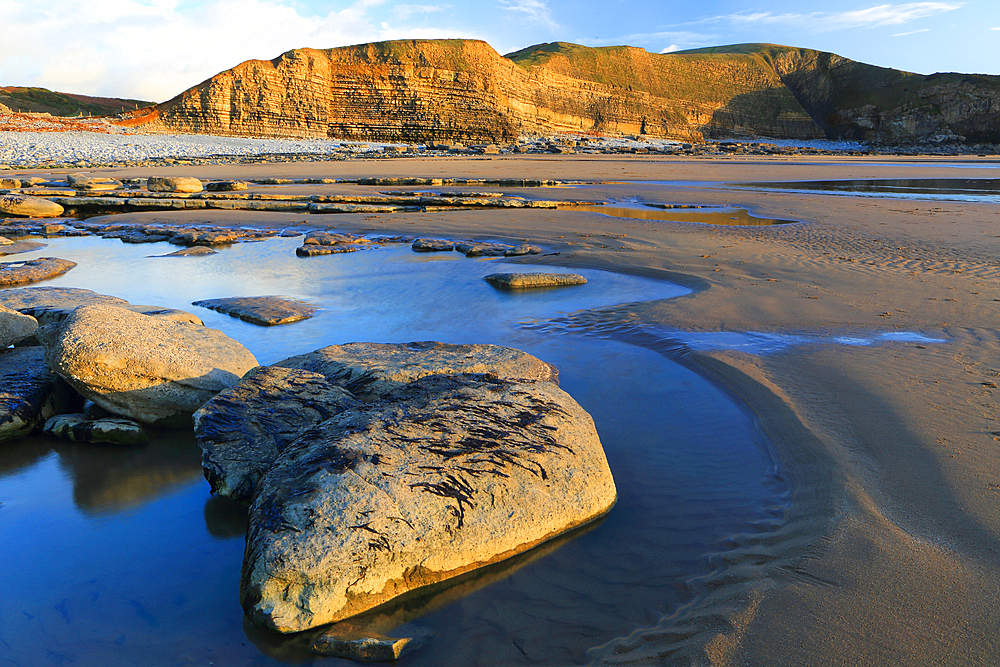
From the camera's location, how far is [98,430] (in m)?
2.91

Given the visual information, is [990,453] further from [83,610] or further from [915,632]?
[83,610]

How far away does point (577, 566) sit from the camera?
79.4 inches

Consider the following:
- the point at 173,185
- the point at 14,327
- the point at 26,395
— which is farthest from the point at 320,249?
the point at 173,185

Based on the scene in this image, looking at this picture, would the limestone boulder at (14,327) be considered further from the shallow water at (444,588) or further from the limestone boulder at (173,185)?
the limestone boulder at (173,185)

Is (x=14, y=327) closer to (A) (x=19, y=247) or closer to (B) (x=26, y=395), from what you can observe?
→ (B) (x=26, y=395)

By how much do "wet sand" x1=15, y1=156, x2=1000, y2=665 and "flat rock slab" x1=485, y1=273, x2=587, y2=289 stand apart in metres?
0.92

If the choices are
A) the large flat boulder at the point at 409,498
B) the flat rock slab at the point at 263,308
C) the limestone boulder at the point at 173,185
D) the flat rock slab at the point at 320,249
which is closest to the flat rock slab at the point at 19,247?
the flat rock slab at the point at 320,249

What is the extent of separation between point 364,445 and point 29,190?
733 inches

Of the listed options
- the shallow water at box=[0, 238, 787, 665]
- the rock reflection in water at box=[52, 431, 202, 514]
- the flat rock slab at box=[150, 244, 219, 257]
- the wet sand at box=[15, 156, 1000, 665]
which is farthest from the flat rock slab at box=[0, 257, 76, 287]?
the wet sand at box=[15, 156, 1000, 665]

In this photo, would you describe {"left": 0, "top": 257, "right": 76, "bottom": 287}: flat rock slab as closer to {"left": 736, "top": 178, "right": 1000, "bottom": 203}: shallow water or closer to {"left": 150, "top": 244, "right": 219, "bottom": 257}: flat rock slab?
{"left": 150, "top": 244, "right": 219, "bottom": 257}: flat rock slab

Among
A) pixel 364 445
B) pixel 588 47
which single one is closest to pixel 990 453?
pixel 364 445

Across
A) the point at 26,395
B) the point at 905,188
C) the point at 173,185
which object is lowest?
the point at 26,395

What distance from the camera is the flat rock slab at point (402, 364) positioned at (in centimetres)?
290

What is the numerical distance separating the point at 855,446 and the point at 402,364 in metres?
2.14
